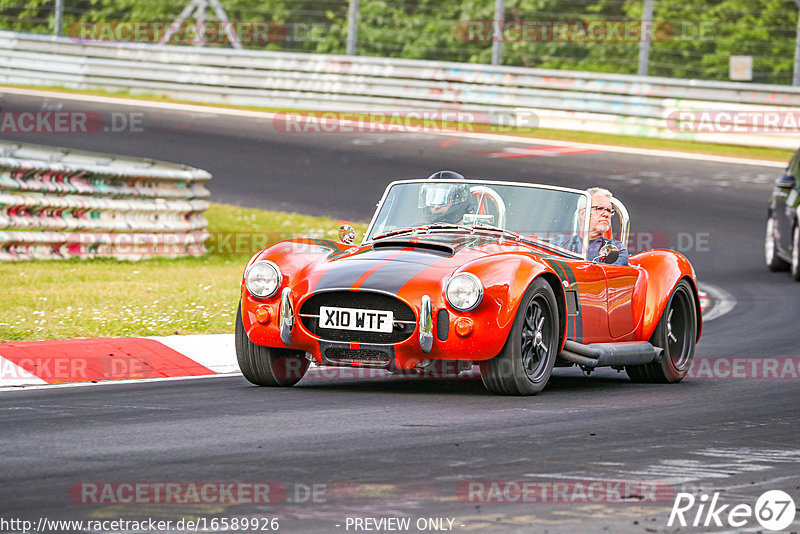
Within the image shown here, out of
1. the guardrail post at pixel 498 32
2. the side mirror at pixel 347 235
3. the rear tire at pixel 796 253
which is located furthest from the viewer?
the guardrail post at pixel 498 32

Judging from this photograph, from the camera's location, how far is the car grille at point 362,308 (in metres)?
7.93

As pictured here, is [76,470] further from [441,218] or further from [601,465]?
[441,218]

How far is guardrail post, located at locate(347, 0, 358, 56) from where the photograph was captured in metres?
28.5

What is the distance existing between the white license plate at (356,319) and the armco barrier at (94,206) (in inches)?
270

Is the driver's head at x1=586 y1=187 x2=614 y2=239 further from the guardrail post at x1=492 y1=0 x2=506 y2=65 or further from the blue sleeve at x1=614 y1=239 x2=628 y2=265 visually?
the guardrail post at x1=492 y1=0 x2=506 y2=65

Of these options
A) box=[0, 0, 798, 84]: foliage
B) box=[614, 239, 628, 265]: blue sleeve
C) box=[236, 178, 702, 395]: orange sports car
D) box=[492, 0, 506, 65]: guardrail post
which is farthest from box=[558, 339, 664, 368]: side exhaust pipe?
box=[0, 0, 798, 84]: foliage

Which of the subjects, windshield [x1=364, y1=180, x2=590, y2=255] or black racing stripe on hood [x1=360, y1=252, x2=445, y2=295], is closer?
black racing stripe on hood [x1=360, y1=252, x2=445, y2=295]

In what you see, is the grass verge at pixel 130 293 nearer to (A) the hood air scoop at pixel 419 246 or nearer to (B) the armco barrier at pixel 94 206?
(B) the armco barrier at pixel 94 206

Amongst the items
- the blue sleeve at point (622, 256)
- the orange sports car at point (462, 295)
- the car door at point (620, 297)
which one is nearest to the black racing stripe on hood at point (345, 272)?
the orange sports car at point (462, 295)

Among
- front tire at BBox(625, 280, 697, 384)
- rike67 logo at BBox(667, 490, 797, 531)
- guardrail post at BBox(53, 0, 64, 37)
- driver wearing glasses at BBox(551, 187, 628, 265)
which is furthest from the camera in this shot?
guardrail post at BBox(53, 0, 64, 37)

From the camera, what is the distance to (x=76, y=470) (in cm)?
566

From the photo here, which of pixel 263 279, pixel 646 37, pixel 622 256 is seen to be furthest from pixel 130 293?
pixel 646 37

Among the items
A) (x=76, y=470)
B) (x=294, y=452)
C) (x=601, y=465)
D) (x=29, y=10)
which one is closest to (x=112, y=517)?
(x=76, y=470)

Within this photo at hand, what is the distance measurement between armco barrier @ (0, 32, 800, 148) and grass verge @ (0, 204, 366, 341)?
1022 centimetres
